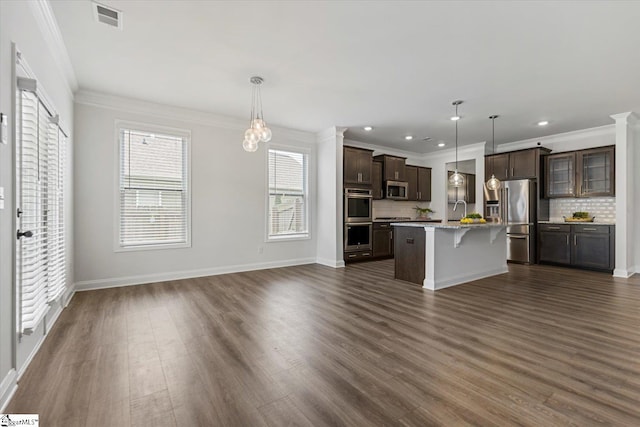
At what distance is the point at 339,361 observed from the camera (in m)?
2.32

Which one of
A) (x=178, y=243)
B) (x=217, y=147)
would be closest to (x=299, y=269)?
(x=178, y=243)

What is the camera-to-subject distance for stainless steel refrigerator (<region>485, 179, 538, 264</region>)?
21.4ft

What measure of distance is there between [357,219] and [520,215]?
3529mm

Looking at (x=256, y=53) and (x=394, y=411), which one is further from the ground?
(x=256, y=53)

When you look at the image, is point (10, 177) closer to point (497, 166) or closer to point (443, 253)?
point (443, 253)

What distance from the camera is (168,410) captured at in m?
1.76

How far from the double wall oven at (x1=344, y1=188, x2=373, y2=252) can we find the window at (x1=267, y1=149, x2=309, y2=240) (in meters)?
0.88

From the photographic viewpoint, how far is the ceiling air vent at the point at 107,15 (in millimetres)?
2574

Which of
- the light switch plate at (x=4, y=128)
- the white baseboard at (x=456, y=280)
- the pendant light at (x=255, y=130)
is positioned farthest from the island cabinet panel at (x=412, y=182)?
the light switch plate at (x=4, y=128)

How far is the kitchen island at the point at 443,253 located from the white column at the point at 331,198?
1451mm

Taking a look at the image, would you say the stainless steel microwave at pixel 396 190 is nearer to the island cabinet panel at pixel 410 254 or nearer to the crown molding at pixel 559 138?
the crown molding at pixel 559 138

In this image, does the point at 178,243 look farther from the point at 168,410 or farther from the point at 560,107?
the point at 560,107

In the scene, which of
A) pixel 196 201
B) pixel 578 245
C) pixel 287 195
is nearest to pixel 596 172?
pixel 578 245

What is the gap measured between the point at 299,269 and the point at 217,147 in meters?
2.74
